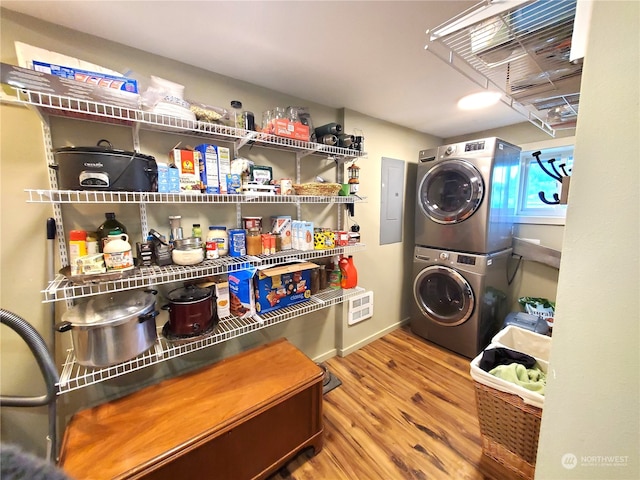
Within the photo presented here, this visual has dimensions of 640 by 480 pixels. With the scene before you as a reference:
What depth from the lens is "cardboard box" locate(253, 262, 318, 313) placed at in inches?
57.1

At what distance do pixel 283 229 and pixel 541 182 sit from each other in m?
2.57

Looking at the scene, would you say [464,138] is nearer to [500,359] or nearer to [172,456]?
[500,359]

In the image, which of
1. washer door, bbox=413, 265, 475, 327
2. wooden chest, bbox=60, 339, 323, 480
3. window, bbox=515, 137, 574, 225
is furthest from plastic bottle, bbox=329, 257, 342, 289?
window, bbox=515, 137, 574, 225

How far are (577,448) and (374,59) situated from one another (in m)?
1.60

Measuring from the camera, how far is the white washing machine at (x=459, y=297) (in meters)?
2.08

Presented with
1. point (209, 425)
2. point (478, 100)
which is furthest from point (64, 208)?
point (478, 100)

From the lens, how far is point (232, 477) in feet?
3.59

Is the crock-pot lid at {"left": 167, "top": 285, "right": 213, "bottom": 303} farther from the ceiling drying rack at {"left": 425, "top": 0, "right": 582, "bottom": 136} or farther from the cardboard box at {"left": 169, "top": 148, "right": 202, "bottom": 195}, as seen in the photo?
the ceiling drying rack at {"left": 425, "top": 0, "right": 582, "bottom": 136}

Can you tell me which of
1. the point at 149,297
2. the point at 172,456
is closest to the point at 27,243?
the point at 149,297

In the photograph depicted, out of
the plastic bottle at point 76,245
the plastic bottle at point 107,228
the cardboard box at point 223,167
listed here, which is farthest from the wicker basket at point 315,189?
the plastic bottle at point 76,245

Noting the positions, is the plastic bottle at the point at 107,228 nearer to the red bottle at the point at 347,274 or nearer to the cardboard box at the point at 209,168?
the cardboard box at the point at 209,168

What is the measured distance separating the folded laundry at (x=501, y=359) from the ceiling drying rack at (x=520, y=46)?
1334mm

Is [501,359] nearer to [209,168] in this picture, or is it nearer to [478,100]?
[478,100]

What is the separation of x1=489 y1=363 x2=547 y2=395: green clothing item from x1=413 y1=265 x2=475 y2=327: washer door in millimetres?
833
